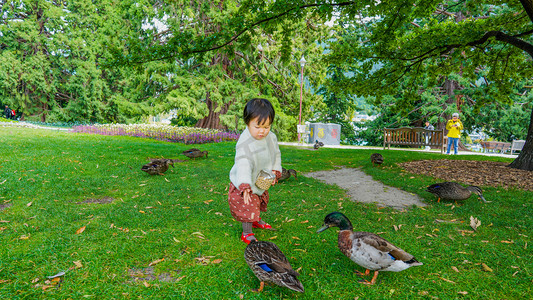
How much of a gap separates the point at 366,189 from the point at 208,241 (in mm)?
4320

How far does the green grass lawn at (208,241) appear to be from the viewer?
8.73 feet

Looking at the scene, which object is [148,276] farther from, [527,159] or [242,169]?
[527,159]

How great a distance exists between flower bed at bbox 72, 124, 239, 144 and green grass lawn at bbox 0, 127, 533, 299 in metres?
10.1

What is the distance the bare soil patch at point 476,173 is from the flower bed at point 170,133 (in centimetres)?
1139

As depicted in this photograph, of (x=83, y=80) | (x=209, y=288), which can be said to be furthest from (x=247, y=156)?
(x=83, y=80)

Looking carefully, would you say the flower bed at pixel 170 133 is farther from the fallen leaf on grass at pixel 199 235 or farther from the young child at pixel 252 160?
the young child at pixel 252 160

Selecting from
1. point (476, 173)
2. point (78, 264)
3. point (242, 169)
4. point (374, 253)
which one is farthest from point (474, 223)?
point (78, 264)

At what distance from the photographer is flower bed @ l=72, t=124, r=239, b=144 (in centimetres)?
1678

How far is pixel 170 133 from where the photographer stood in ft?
59.1

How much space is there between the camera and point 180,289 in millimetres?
2613

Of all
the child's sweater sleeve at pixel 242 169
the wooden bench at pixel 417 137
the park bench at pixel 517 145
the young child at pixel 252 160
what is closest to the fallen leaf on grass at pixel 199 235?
the young child at pixel 252 160

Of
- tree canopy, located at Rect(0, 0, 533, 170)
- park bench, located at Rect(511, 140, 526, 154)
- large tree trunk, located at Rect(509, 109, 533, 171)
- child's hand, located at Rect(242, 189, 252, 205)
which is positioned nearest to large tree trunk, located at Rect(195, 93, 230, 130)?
tree canopy, located at Rect(0, 0, 533, 170)

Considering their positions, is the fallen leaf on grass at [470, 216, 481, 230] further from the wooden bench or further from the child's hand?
the wooden bench

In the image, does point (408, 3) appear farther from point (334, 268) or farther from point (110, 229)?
point (110, 229)
